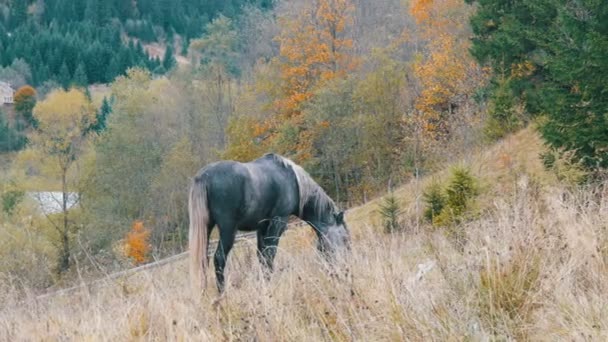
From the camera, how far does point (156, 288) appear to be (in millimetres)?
4008

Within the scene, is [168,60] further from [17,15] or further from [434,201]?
[434,201]

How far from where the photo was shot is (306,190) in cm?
700

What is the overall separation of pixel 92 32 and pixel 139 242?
9063 cm

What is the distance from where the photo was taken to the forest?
8891 millimetres

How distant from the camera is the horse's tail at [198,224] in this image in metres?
5.91

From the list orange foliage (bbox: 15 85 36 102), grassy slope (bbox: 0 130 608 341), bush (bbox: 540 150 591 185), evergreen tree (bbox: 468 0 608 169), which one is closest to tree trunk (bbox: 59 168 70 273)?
evergreen tree (bbox: 468 0 608 169)

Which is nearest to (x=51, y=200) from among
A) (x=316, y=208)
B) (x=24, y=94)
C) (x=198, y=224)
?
(x=316, y=208)

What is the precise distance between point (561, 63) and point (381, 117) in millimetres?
15778

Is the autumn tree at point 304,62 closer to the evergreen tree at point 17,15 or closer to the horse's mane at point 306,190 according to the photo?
the horse's mane at point 306,190

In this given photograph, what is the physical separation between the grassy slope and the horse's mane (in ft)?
8.43

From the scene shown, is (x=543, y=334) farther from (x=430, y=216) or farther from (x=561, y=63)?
(x=430, y=216)

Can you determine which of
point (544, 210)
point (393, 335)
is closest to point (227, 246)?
point (544, 210)

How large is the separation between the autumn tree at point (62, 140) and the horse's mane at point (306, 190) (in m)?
24.2

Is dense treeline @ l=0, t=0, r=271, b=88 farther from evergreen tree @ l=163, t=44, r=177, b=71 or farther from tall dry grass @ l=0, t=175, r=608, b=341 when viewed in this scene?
tall dry grass @ l=0, t=175, r=608, b=341
